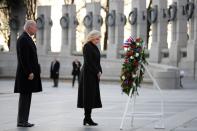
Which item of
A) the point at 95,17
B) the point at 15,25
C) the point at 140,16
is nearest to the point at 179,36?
the point at 140,16

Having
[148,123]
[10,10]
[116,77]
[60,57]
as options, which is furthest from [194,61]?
[148,123]

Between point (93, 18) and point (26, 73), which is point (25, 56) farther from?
point (93, 18)

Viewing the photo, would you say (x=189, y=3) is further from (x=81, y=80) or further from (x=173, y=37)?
(x=81, y=80)

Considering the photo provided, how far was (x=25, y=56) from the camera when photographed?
497 inches

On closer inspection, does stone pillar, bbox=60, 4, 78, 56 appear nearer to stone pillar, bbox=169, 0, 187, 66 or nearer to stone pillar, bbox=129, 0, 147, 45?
stone pillar, bbox=129, 0, 147, 45

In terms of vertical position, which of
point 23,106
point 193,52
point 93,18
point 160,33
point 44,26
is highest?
point 93,18

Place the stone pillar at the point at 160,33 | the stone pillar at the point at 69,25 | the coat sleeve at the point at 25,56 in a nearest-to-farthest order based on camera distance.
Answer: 1. the coat sleeve at the point at 25,56
2. the stone pillar at the point at 160,33
3. the stone pillar at the point at 69,25

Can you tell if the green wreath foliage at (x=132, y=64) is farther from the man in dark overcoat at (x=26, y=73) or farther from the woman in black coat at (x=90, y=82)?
the man in dark overcoat at (x=26, y=73)

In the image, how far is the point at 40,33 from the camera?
51750 millimetres

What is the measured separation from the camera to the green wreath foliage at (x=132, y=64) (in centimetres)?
1259

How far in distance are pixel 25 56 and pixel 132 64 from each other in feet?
6.88

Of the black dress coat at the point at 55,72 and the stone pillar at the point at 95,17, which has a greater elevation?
the stone pillar at the point at 95,17

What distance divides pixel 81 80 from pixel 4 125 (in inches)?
74.2

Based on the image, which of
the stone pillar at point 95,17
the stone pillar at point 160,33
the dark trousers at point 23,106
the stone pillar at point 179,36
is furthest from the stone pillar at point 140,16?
the dark trousers at point 23,106
